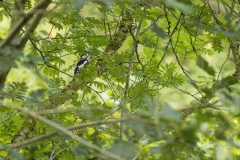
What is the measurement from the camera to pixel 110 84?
6.54 ft

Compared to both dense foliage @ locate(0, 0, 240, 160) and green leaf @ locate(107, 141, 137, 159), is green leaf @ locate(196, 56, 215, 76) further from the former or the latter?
green leaf @ locate(107, 141, 137, 159)

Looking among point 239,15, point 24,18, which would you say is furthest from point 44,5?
point 239,15

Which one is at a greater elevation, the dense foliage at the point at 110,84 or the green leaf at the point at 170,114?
the dense foliage at the point at 110,84

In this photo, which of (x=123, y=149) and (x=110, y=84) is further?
(x=110, y=84)

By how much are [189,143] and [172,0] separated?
0.26 metres

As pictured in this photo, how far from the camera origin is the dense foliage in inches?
35.9

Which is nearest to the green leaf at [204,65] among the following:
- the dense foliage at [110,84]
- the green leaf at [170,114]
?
the dense foliage at [110,84]

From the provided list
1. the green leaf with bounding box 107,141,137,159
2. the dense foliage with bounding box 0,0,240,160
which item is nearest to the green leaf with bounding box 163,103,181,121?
the dense foliage with bounding box 0,0,240,160

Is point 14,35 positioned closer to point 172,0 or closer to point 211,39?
point 172,0

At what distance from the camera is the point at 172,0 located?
2.54ft

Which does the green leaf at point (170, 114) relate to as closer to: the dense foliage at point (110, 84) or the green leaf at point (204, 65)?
the dense foliage at point (110, 84)

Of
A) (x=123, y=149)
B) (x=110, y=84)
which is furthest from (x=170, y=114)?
(x=110, y=84)

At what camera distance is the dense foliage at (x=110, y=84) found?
913 mm

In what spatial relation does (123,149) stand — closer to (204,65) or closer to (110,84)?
(204,65)
